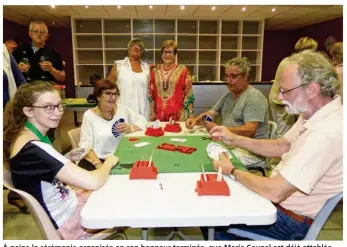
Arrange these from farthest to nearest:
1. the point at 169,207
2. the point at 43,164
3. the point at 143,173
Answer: the point at 143,173 → the point at 43,164 → the point at 169,207

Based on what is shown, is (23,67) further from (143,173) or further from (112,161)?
(143,173)

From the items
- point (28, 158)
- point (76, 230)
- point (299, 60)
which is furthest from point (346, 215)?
point (28, 158)

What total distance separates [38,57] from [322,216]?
2.52m

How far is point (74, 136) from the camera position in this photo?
2039 mm

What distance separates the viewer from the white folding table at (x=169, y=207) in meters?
0.94

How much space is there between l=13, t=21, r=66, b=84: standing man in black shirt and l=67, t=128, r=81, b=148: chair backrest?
902mm

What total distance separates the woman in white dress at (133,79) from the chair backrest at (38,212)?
5.82ft

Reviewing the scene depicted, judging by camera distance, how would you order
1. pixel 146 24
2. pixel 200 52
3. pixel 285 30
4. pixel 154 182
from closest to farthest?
1. pixel 154 182
2. pixel 146 24
3. pixel 200 52
4. pixel 285 30

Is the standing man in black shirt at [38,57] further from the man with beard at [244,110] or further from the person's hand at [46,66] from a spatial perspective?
the man with beard at [244,110]

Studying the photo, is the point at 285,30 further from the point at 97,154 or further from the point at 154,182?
the point at 154,182

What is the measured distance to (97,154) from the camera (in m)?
2.08

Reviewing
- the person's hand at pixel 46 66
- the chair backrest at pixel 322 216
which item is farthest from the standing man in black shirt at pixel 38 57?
the chair backrest at pixel 322 216

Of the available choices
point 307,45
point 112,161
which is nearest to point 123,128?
point 112,161

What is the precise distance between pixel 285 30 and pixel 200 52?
321cm
